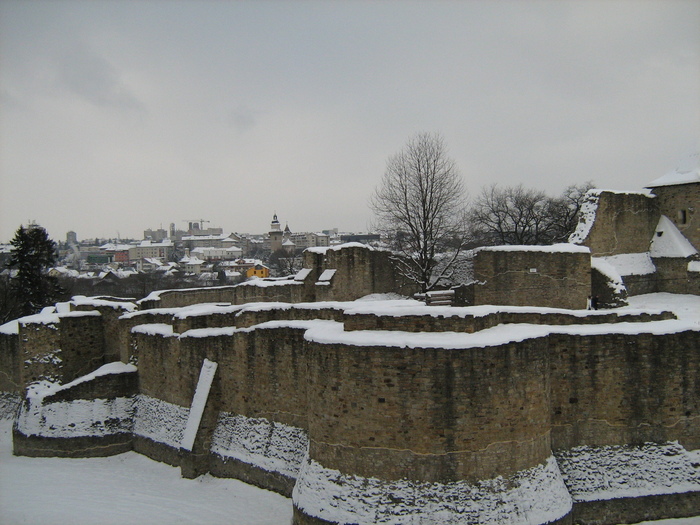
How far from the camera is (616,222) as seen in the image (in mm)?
20438

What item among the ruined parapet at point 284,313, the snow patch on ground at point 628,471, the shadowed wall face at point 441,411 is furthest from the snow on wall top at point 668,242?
the ruined parapet at point 284,313

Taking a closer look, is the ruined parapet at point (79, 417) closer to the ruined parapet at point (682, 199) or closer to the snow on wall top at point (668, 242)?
the snow on wall top at point (668, 242)

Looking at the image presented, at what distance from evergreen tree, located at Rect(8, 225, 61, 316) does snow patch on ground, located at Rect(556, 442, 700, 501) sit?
3105 centimetres

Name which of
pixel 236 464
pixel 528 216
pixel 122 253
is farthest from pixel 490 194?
pixel 122 253

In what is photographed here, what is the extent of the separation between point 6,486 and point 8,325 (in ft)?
28.7

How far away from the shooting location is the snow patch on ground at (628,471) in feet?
31.9

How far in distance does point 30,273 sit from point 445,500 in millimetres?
31372

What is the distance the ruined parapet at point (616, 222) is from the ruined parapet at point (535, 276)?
348 cm

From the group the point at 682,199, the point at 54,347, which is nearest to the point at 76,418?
the point at 54,347

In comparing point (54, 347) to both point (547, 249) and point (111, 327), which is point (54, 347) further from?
point (547, 249)

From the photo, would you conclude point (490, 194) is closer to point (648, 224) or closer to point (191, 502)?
point (648, 224)

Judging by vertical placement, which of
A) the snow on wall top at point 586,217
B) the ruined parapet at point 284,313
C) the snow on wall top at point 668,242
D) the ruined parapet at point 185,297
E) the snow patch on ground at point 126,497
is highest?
the snow on wall top at point 586,217

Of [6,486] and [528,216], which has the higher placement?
[528,216]

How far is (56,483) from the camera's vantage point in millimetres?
13398
